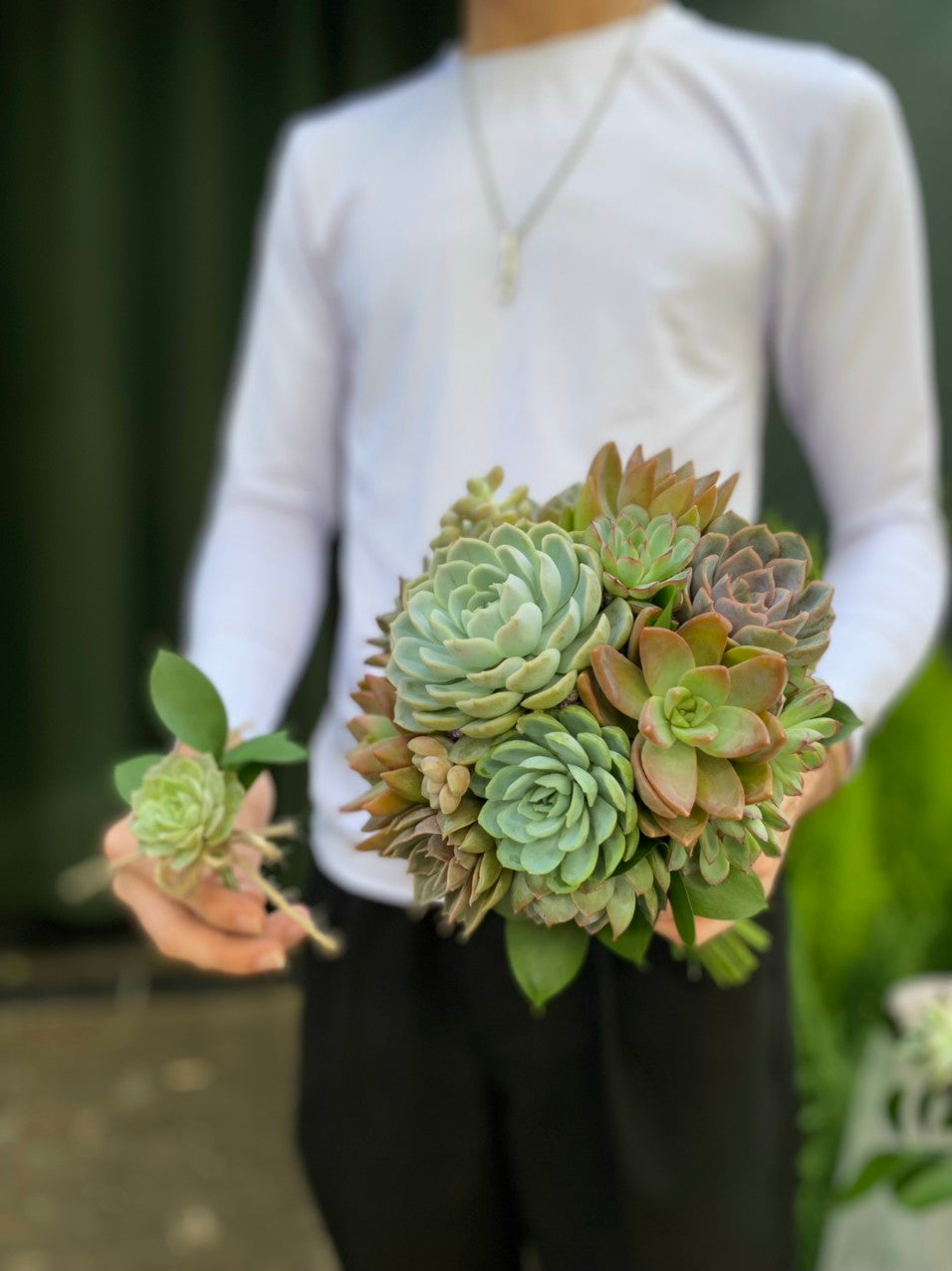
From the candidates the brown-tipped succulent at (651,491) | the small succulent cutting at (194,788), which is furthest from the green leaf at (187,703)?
the brown-tipped succulent at (651,491)

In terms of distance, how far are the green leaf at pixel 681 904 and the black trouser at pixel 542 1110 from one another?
0.36 meters

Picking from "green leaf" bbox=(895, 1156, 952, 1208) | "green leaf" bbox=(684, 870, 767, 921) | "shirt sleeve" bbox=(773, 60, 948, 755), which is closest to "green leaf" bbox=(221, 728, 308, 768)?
"green leaf" bbox=(684, 870, 767, 921)

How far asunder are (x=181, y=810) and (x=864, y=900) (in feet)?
4.03

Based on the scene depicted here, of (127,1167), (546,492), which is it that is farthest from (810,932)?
(127,1167)

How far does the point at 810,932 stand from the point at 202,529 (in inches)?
59.5

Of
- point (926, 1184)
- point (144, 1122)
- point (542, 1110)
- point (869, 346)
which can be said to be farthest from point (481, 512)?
point (144, 1122)

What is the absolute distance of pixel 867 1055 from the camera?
1.43 m

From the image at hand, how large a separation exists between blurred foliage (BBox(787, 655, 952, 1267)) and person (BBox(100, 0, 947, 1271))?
61cm

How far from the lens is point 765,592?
1.49 feet

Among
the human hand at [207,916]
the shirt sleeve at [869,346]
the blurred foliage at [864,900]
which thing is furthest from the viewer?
the blurred foliage at [864,900]

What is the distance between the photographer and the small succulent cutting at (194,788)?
58 cm

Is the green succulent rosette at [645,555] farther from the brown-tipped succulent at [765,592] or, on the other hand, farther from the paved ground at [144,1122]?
the paved ground at [144,1122]

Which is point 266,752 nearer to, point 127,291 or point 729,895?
point 729,895

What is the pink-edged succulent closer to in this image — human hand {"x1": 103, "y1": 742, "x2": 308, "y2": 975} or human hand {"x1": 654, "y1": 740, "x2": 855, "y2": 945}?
human hand {"x1": 654, "y1": 740, "x2": 855, "y2": 945}
